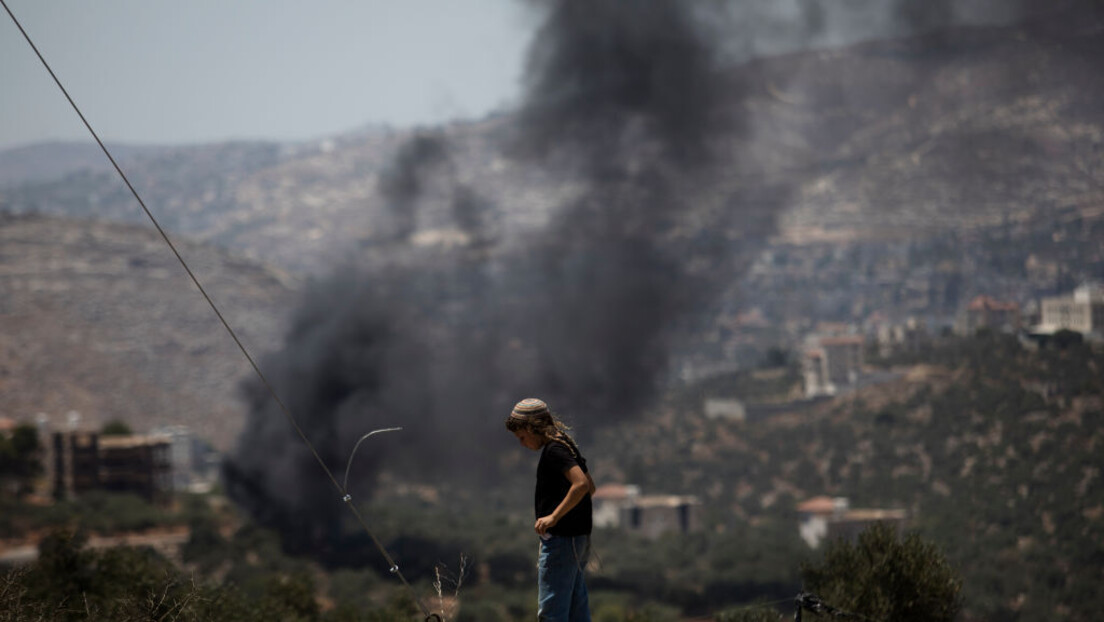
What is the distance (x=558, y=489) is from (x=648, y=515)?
270ft

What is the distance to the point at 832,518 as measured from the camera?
76.9 meters

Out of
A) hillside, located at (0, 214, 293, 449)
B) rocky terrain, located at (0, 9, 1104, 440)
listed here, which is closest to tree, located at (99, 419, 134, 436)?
hillside, located at (0, 214, 293, 449)

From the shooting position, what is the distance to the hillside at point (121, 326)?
12875cm

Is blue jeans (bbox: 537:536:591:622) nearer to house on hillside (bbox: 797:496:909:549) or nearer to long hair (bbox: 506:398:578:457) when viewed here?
long hair (bbox: 506:398:578:457)

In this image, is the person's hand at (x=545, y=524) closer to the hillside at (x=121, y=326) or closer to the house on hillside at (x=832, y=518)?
the house on hillside at (x=832, y=518)

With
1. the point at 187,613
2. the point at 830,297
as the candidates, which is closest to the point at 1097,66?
the point at 830,297

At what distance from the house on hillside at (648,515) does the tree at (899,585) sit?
67.0 m

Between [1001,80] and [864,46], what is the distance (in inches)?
906

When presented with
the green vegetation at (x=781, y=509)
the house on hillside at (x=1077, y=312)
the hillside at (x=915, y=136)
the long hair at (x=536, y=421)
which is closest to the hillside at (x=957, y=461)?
the green vegetation at (x=781, y=509)

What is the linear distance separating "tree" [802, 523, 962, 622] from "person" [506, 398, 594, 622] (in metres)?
10.4

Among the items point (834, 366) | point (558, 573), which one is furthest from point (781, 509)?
point (558, 573)

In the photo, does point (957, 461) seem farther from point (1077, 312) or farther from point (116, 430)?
point (116, 430)

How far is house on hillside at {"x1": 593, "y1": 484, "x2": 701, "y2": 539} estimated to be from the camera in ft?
292

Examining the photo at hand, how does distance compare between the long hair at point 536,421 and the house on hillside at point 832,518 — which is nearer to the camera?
the long hair at point 536,421
